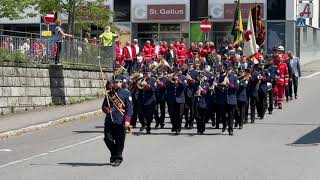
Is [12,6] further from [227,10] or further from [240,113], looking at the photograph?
[240,113]

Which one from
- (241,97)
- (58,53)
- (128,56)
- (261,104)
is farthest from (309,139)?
(128,56)

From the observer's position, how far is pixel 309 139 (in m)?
16.7

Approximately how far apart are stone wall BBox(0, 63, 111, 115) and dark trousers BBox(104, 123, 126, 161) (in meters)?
10.1

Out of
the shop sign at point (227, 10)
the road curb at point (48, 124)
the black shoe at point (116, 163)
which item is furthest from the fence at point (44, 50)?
the shop sign at point (227, 10)

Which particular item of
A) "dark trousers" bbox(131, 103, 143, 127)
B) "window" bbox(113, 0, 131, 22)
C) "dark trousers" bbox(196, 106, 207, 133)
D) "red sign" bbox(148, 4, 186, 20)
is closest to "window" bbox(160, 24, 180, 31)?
"red sign" bbox(148, 4, 186, 20)

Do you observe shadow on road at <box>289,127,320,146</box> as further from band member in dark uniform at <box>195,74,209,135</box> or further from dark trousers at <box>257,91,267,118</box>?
dark trousers at <box>257,91,267,118</box>

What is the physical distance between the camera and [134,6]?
4784 cm

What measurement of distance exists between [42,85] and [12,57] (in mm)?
1963

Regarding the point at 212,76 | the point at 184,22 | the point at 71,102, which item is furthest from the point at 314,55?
the point at 212,76

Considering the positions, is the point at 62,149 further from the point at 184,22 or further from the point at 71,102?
the point at 184,22

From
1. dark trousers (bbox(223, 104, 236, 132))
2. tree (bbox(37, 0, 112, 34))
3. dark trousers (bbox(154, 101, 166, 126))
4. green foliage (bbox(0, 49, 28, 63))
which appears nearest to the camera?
dark trousers (bbox(223, 104, 236, 132))

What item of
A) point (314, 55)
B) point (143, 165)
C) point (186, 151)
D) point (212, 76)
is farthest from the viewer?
point (314, 55)

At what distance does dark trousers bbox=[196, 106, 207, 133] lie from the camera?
1838cm

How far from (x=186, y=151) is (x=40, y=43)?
1192 centimetres
